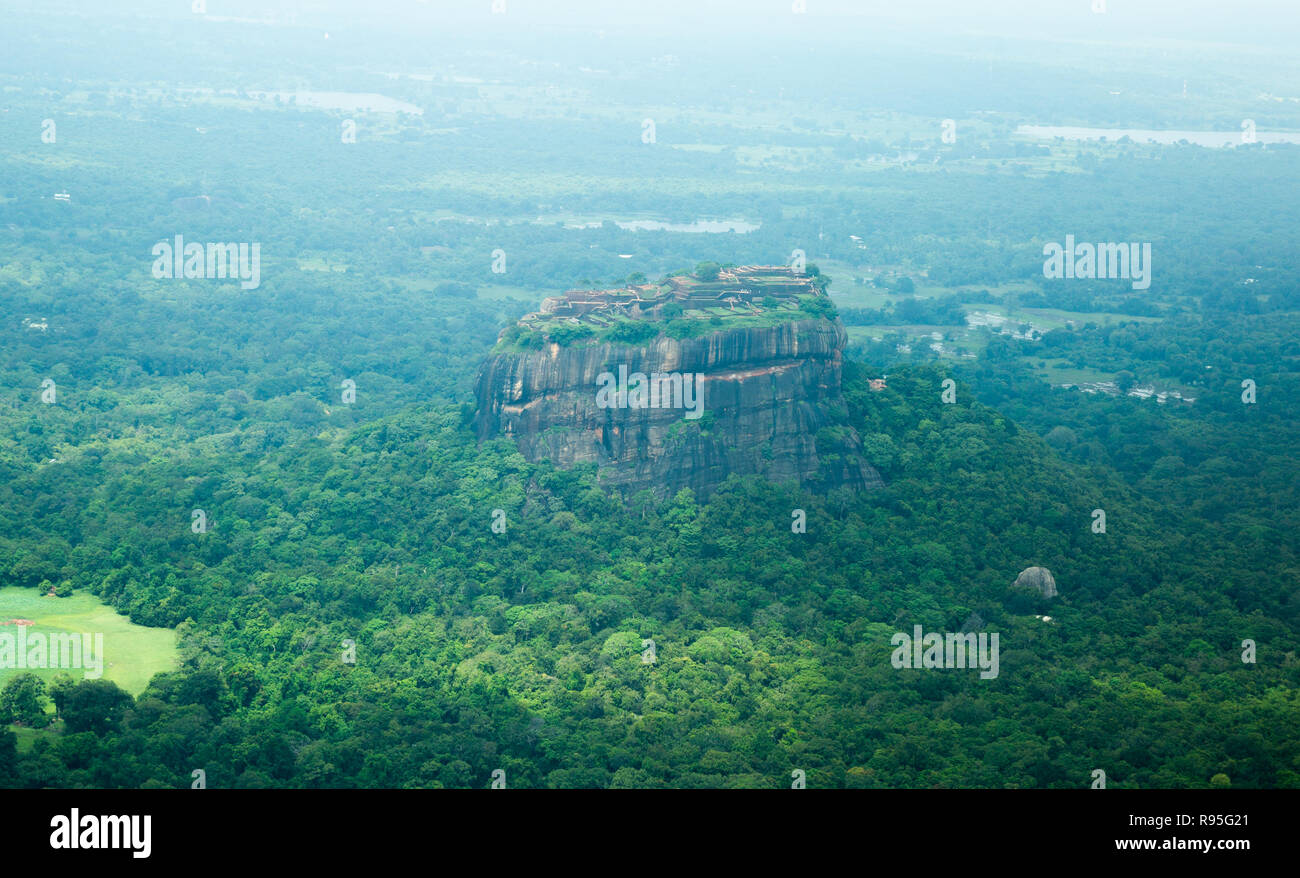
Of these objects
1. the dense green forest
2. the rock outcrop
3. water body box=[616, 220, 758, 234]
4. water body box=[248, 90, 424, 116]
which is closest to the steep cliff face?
the dense green forest

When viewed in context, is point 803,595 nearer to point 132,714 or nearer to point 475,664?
point 475,664

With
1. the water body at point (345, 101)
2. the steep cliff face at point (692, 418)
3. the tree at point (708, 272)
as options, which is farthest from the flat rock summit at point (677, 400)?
the water body at point (345, 101)

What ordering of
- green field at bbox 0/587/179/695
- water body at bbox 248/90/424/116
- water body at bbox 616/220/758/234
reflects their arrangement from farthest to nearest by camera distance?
water body at bbox 248/90/424/116, water body at bbox 616/220/758/234, green field at bbox 0/587/179/695

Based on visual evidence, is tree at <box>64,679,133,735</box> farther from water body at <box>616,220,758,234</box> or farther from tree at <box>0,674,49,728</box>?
water body at <box>616,220,758,234</box>

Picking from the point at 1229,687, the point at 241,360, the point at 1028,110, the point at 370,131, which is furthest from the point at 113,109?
the point at 1229,687

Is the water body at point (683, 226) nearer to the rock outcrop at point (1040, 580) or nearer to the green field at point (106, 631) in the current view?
the rock outcrop at point (1040, 580)

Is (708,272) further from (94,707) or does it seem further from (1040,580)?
(94,707)
